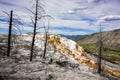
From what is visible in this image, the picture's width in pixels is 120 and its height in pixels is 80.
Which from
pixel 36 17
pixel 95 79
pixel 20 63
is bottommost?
pixel 95 79

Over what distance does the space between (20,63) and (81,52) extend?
26155mm

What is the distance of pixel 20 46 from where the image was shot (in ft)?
177

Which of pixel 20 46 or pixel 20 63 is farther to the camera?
pixel 20 46

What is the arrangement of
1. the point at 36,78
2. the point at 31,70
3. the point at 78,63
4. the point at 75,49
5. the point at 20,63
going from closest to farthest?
the point at 36,78 < the point at 31,70 < the point at 20,63 < the point at 78,63 < the point at 75,49

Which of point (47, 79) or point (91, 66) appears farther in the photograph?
point (91, 66)

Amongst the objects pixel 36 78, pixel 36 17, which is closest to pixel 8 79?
pixel 36 78

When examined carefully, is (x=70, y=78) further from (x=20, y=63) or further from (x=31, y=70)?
(x=20, y=63)

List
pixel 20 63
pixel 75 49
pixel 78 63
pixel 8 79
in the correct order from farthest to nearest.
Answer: pixel 75 49 < pixel 78 63 < pixel 20 63 < pixel 8 79

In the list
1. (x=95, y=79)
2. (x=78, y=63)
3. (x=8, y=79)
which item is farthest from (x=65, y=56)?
(x=8, y=79)

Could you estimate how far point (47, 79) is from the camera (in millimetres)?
31547

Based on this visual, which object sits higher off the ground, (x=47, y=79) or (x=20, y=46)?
(x=20, y=46)

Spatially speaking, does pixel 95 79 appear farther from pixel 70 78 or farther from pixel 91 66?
pixel 91 66

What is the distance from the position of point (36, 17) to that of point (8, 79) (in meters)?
14.4

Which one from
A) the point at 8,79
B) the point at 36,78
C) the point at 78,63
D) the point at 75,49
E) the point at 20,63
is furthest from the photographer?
the point at 75,49
